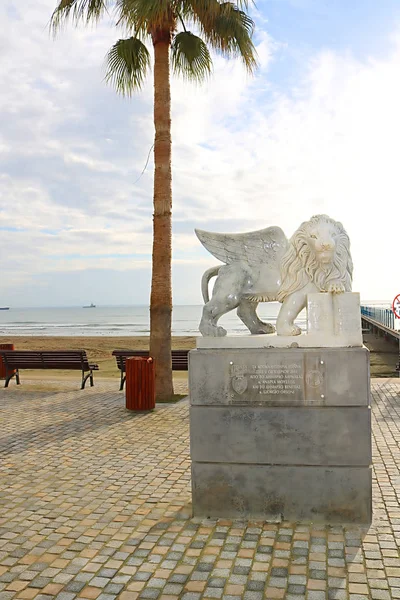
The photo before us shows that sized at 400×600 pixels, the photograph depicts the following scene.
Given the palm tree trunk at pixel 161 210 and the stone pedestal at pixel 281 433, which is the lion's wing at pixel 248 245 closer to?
the stone pedestal at pixel 281 433

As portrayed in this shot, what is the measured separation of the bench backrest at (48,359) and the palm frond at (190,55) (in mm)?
5962

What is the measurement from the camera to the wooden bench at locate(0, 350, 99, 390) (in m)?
11.5

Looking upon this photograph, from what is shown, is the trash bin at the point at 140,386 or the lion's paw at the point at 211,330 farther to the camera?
the trash bin at the point at 140,386

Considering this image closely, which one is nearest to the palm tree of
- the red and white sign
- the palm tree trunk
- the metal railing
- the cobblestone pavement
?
the palm tree trunk

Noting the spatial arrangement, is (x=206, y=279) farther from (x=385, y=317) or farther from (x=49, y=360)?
(x=385, y=317)

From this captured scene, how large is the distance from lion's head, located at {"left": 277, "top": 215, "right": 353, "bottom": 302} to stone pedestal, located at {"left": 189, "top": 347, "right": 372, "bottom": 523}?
22.9 inches

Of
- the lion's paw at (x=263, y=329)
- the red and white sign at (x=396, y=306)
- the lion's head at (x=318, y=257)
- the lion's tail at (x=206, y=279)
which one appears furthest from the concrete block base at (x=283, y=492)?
the red and white sign at (x=396, y=306)

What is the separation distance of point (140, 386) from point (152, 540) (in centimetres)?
487

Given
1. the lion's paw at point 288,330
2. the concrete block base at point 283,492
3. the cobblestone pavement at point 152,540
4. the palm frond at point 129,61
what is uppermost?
the palm frond at point 129,61

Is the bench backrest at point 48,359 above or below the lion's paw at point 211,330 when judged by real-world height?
below

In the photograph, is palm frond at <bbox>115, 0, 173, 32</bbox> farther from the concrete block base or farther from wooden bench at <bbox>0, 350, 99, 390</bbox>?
the concrete block base

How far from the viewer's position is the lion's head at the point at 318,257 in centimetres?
436

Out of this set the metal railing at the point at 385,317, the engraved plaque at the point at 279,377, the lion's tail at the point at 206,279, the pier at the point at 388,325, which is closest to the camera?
the engraved plaque at the point at 279,377

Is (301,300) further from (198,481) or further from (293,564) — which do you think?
(293,564)
